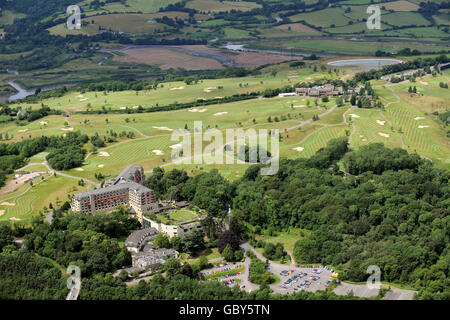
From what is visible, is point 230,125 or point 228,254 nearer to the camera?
point 228,254

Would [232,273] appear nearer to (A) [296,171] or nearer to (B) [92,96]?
(A) [296,171]

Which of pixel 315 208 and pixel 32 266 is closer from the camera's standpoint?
pixel 32 266

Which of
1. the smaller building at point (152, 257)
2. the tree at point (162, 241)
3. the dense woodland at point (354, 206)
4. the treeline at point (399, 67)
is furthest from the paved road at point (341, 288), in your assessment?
the treeline at point (399, 67)

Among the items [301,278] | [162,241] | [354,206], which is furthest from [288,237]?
[162,241]

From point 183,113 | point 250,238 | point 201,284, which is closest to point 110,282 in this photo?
point 201,284

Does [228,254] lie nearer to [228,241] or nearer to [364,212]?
[228,241]

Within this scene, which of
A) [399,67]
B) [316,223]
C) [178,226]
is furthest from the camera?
[399,67]
